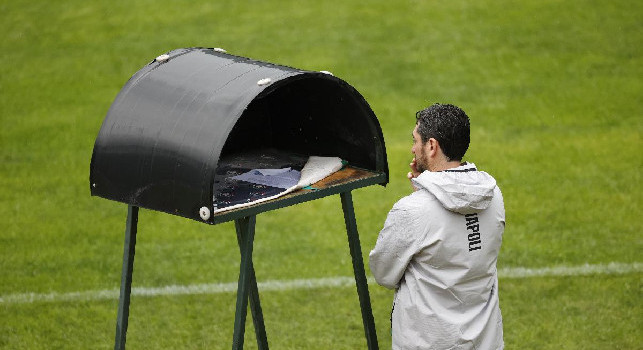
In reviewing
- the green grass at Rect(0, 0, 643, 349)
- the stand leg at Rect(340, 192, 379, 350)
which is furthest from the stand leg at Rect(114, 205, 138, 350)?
the green grass at Rect(0, 0, 643, 349)

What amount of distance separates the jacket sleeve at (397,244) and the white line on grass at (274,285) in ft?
10.6

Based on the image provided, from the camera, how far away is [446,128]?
4539 mm

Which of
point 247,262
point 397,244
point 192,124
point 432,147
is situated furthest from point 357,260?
point 192,124

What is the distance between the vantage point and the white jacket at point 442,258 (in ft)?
14.7

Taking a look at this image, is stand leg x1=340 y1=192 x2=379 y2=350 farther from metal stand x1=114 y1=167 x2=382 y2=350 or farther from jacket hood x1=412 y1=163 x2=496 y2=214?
jacket hood x1=412 y1=163 x2=496 y2=214

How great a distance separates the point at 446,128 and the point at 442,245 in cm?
48

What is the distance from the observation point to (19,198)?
9516 millimetres

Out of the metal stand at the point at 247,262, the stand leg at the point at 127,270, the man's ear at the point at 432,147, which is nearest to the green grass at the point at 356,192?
the metal stand at the point at 247,262

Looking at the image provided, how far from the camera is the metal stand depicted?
4.79 metres

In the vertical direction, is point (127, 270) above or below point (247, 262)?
below

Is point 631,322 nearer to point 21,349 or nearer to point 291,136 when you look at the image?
point 291,136

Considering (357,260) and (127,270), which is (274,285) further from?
(127,270)

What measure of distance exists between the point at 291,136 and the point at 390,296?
226 centimetres

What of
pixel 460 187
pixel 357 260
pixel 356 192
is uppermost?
pixel 460 187
